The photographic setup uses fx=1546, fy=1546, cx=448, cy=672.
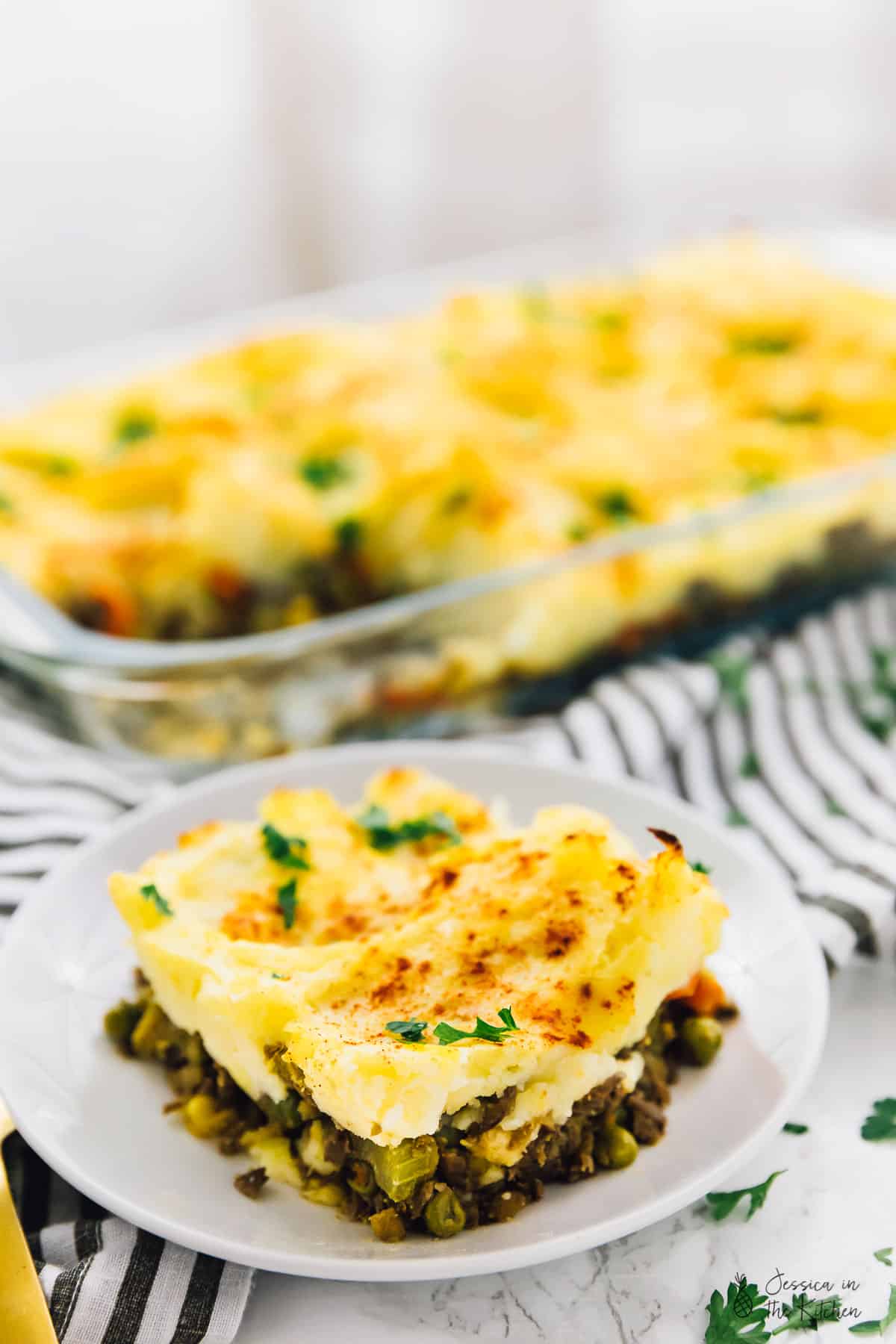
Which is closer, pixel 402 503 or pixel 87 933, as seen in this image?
pixel 87 933

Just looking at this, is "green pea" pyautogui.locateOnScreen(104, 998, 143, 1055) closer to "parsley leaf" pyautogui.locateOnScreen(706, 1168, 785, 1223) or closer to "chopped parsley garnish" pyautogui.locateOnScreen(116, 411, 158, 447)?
"parsley leaf" pyautogui.locateOnScreen(706, 1168, 785, 1223)

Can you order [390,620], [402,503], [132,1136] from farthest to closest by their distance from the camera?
[402,503] < [390,620] < [132,1136]

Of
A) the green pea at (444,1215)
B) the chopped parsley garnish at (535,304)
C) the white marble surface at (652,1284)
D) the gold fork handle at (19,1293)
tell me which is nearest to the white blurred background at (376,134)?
the chopped parsley garnish at (535,304)

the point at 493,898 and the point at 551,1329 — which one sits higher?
the point at 493,898

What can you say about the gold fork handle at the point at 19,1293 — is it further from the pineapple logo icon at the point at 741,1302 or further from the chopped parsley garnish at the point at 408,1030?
the pineapple logo icon at the point at 741,1302

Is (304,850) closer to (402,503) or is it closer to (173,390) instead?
(402,503)

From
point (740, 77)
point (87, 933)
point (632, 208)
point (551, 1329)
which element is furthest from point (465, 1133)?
point (632, 208)

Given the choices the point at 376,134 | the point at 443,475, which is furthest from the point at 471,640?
the point at 376,134
